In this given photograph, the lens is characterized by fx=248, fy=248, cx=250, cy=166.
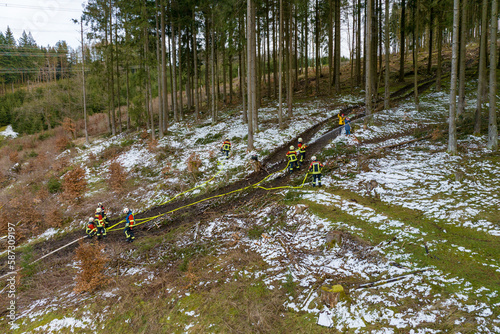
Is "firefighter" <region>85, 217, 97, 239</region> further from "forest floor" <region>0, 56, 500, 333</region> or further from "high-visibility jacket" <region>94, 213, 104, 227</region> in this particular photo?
"forest floor" <region>0, 56, 500, 333</region>

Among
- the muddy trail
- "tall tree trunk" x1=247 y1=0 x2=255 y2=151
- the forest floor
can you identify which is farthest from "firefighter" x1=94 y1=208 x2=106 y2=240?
"tall tree trunk" x1=247 y1=0 x2=255 y2=151

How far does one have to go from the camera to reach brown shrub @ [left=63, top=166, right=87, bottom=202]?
16469 mm

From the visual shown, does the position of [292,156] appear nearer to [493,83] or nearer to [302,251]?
[302,251]

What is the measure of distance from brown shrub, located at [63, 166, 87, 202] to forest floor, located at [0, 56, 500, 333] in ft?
2.06

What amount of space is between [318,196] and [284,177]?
3423 millimetres

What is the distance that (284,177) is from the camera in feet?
47.7

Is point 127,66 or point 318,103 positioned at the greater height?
point 127,66

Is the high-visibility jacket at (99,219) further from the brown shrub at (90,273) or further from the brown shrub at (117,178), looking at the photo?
the brown shrub at (117,178)

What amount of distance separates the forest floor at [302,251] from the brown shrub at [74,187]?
2.06ft

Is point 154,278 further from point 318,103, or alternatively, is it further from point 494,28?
point 318,103

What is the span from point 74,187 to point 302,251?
1601cm

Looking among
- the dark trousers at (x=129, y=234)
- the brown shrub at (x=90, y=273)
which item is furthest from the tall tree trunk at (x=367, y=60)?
the brown shrub at (x=90, y=273)

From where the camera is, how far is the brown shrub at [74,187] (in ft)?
54.0

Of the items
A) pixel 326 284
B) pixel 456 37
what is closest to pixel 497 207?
pixel 326 284
